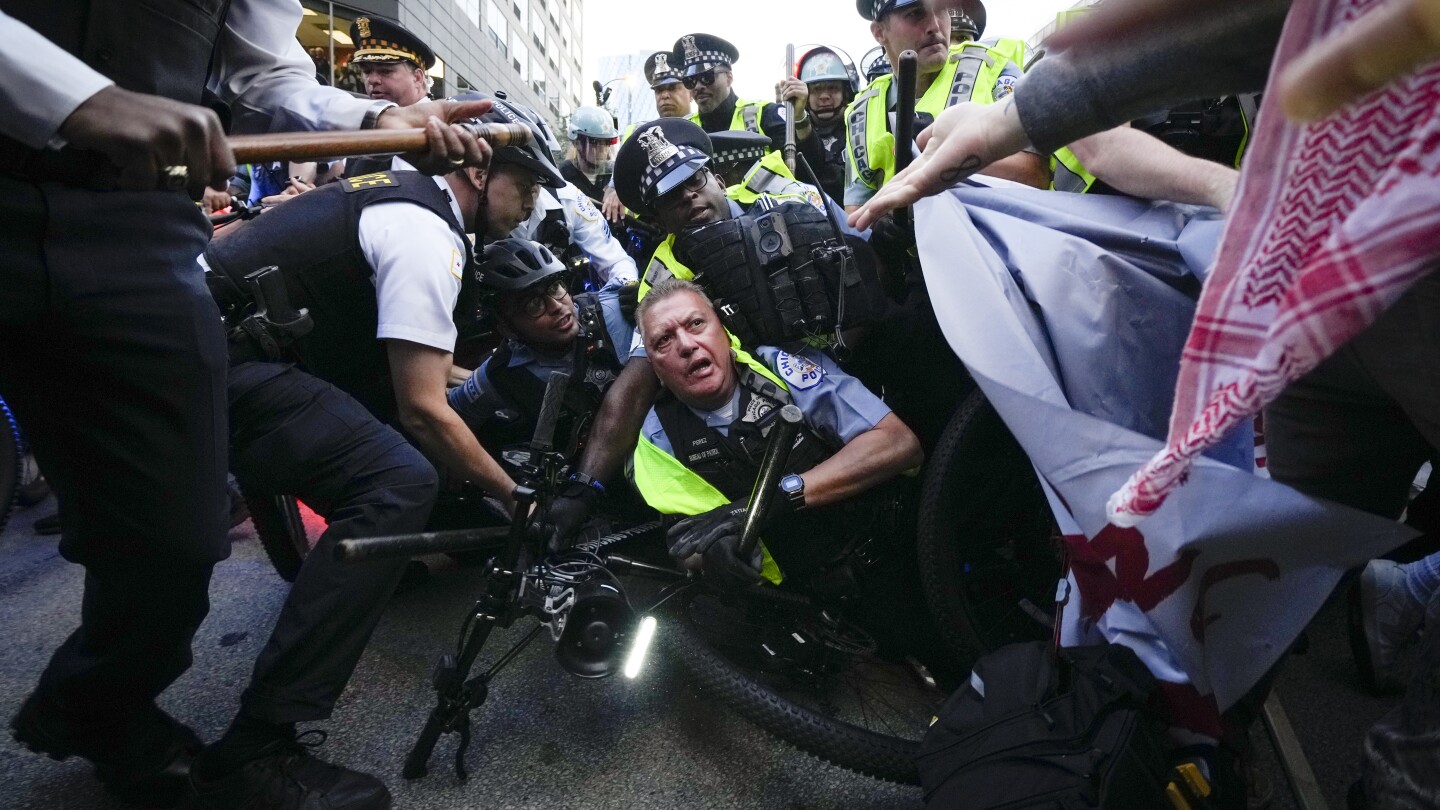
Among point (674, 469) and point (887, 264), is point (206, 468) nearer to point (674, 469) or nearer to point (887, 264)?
point (674, 469)

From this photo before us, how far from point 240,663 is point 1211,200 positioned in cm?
269

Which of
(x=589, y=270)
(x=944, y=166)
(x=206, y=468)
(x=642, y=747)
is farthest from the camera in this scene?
(x=589, y=270)

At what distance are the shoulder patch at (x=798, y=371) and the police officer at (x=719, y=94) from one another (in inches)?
89.8

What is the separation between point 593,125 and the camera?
202 inches

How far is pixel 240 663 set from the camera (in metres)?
2.17

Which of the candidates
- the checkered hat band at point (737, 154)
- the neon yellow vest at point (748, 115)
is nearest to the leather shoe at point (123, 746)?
the checkered hat band at point (737, 154)

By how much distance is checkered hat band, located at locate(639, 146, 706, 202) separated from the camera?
2590 millimetres

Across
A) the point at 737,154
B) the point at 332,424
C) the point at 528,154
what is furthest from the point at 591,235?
the point at 332,424

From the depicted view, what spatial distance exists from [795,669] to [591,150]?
4.32m

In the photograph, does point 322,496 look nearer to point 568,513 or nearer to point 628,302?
point 568,513

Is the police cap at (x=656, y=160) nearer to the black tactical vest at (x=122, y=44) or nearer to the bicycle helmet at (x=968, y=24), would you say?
the bicycle helmet at (x=968, y=24)

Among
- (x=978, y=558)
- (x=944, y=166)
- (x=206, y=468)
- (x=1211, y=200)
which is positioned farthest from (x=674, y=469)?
(x=1211, y=200)

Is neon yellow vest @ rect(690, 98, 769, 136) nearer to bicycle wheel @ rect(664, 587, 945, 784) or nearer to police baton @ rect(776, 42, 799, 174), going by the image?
police baton @ rect(776, 42, 799, 174)

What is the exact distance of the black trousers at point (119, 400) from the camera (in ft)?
3.66
